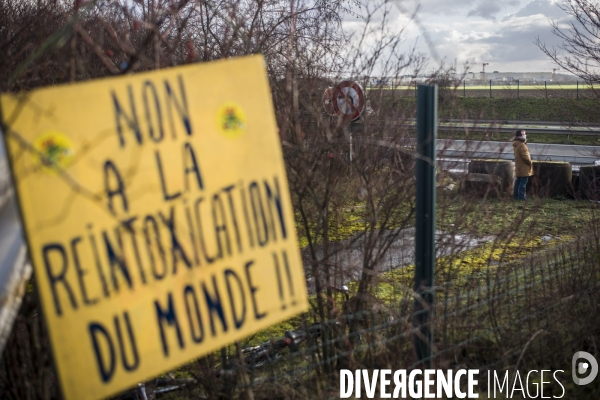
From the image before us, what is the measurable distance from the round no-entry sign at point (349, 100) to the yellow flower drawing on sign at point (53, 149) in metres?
2.67

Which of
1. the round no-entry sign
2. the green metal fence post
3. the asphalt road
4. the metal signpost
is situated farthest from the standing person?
the metal signpost

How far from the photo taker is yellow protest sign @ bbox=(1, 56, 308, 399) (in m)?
1.69

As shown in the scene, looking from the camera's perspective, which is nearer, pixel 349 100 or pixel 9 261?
pixel 9 261

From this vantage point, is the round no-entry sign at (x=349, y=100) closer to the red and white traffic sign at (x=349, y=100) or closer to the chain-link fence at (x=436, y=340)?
the red and white traffic sign at (x=349, y=100)

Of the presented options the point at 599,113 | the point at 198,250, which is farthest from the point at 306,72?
the point at 599,113

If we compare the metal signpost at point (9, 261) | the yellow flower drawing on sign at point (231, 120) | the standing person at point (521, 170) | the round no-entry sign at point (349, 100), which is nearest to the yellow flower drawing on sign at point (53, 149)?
the metal signpost at point (9, 261)

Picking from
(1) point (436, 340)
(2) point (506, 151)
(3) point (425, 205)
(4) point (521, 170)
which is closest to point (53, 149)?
(3) point (425, 205)

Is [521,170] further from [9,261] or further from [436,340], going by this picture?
[9,261]

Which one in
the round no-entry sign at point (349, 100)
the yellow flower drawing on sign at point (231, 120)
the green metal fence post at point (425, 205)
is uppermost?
the round no-entry sign at point (349, 100)

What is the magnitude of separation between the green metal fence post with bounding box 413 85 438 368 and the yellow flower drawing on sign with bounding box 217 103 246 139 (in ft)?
4.83

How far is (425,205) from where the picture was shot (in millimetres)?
3490

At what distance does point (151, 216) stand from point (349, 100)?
9.04 ft

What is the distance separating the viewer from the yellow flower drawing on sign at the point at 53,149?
1.67m

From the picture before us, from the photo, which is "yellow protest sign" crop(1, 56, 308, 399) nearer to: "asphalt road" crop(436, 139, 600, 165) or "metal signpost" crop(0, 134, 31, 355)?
"metal signpost" crop(0, 134, 31, 355)
